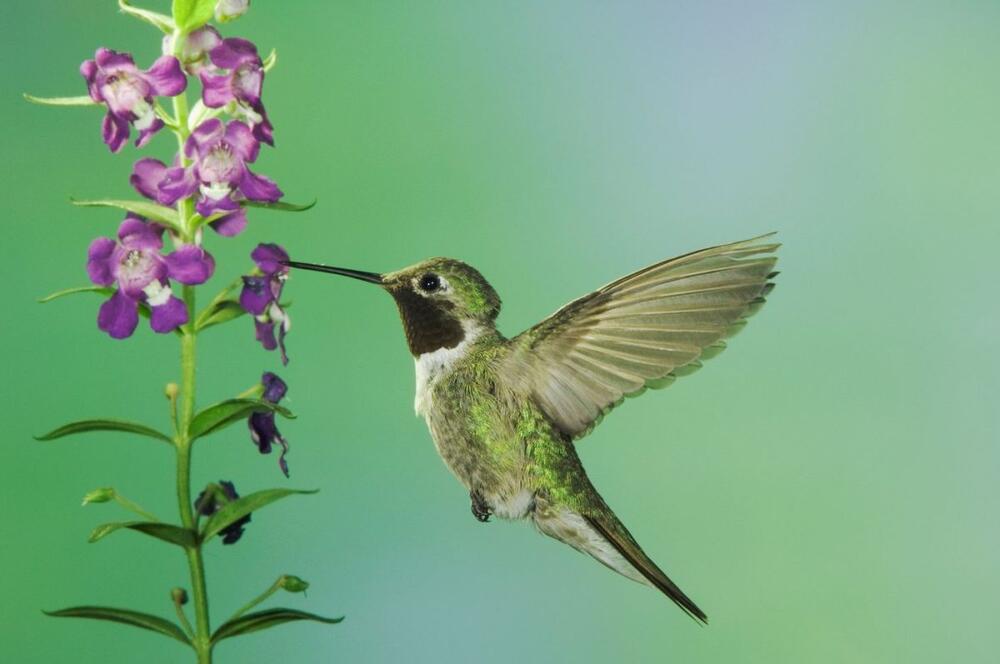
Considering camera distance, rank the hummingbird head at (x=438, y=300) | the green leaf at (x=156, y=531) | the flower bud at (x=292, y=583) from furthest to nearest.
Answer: the hummingbird head at (x=438, y=300) → the flower bud at (x=292, y=583) → the green leaf at (x=156, y=531)

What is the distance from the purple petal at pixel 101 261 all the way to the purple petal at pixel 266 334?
245 millimetres

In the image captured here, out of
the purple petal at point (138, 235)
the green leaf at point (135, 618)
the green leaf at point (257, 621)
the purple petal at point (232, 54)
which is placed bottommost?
the green leaf at point (257, 621)

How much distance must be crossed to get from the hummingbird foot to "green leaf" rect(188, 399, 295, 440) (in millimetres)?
488

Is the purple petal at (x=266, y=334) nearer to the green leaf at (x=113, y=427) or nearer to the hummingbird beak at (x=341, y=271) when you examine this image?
the hummingbird beak at (x=341, y=271)

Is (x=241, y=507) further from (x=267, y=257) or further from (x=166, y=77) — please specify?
(x=166, y=77)

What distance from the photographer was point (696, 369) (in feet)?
6.51

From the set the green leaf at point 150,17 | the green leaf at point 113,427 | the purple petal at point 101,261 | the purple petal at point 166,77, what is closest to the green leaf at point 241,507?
the green leaf at point 113,427

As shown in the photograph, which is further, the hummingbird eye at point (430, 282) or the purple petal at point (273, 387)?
the hummingbird eye at point (430, 282)

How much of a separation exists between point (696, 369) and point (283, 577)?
80cm

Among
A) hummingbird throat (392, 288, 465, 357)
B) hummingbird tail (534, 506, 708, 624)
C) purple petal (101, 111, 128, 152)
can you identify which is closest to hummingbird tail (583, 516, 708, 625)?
hummingbird tail (534, 506, 708, 624)

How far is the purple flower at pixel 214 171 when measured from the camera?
5.08 feet

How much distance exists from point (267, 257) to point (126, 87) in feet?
1.03

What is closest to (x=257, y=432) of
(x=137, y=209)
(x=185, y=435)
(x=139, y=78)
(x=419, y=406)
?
(x=185, y=435)

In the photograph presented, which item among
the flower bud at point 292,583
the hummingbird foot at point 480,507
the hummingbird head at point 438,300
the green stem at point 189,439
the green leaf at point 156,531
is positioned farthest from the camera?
the hummingbird foot at point 480,507
